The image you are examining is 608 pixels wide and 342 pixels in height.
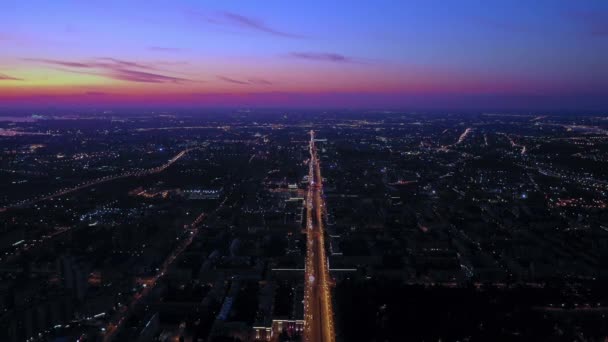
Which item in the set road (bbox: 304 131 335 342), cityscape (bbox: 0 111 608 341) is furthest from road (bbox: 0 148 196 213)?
road (bbox: 304 131 335 342)

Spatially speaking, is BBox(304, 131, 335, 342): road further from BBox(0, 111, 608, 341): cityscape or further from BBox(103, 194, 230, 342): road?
BBox(103, 194, 230, 342): road

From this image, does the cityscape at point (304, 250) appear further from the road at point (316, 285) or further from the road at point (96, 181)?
the road at point (96, 181)

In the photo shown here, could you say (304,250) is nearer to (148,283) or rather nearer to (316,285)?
(316,285)

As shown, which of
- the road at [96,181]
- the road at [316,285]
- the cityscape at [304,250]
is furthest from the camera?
the road at [96,181]

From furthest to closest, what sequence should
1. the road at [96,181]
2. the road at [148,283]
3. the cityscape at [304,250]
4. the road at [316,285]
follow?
the road at [96,181], the cityscape at [304,250], the road at [148,283], the road at [316,285]

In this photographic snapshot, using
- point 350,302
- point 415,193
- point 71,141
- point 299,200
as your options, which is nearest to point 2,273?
point 350,302

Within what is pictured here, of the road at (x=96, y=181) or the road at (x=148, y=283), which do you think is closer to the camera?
the road at (x=148, y=283)

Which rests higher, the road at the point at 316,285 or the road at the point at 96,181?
the road at the point at 96,181

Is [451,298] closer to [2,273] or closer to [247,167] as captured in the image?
[2,273]

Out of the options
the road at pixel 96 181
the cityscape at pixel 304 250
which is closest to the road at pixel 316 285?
the cityscape at pixel 304 250
